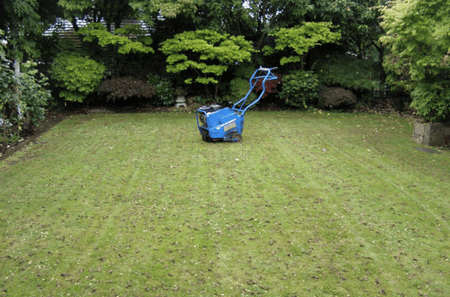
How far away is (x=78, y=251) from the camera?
3.80m

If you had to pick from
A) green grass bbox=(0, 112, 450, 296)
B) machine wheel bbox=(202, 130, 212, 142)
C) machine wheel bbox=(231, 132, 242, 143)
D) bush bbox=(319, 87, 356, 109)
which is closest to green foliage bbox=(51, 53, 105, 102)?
green grass bbox=(0, 112, 450, 296)

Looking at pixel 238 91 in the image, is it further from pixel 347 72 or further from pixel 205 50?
pixel 347 72

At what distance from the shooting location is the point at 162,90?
12875mm

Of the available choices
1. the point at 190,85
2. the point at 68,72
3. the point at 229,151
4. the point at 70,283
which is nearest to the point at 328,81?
the point at 190,85

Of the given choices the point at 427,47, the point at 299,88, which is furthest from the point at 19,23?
the point at 427,47

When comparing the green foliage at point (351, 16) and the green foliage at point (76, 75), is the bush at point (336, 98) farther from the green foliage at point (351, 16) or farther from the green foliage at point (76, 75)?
the green foliage at point (76, 75)

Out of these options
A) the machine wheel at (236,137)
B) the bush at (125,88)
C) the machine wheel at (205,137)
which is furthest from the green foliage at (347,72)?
the machine wheel at (205,137)

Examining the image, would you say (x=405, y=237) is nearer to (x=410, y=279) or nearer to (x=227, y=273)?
(x=410, y=279)

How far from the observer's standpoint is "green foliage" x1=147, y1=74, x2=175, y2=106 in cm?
1288

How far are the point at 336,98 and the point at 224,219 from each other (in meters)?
9.10

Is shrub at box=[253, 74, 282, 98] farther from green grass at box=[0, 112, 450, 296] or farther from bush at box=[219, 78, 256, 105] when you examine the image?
green grass at box=[0, 112, 450, 296]

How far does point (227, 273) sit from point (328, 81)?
11.1m

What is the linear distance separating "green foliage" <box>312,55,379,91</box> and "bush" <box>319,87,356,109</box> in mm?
533

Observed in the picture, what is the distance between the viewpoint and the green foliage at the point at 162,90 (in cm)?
1288
